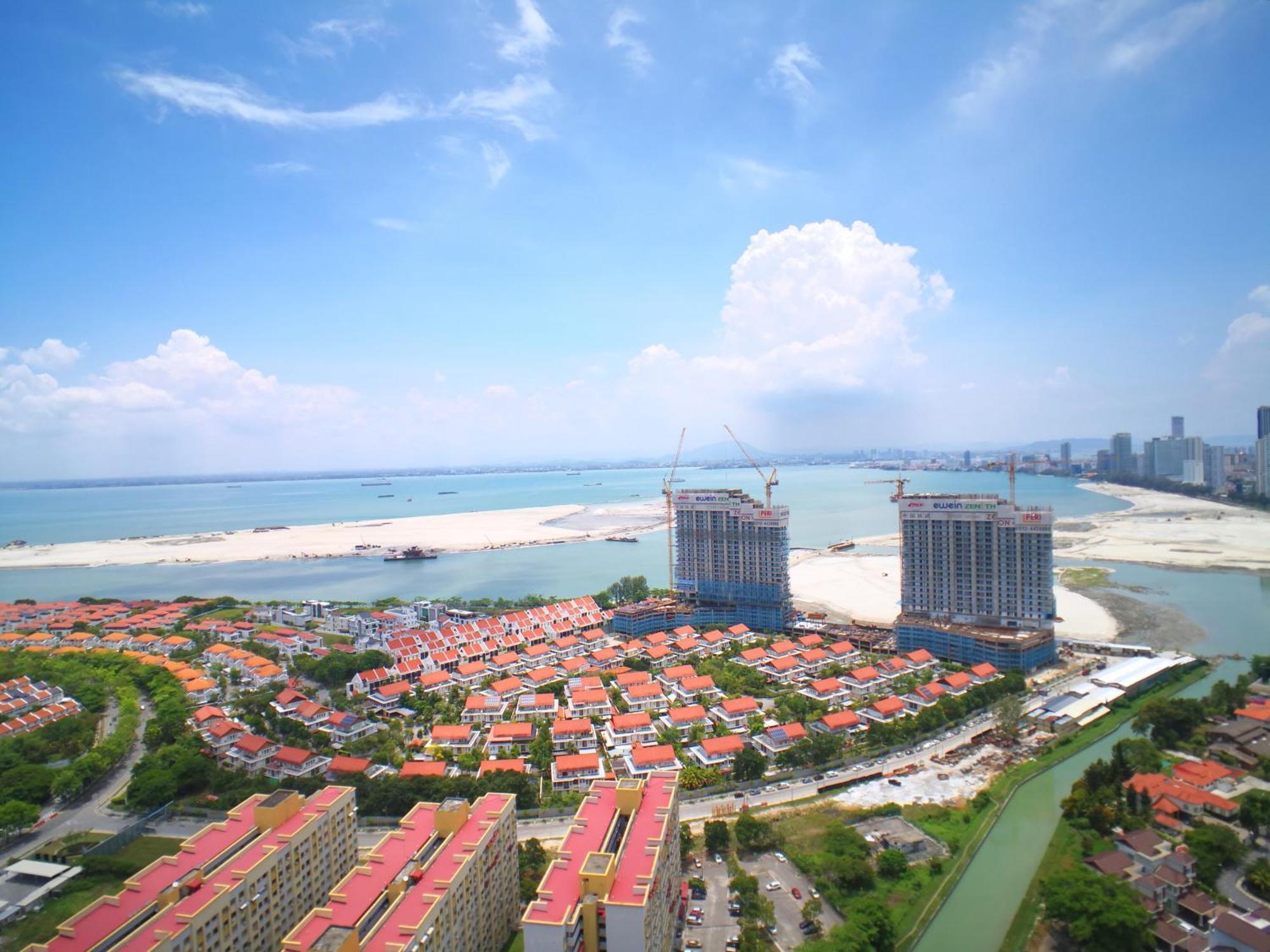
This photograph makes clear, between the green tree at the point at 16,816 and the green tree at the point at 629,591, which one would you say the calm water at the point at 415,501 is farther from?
the green tree at the point at 16,816

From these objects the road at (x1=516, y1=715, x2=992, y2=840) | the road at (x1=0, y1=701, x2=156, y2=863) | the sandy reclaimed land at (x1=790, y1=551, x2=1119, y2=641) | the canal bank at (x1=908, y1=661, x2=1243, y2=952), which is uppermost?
the sandy reclaimed land at (x1=790, y1=551, x2=1119, y2=641)

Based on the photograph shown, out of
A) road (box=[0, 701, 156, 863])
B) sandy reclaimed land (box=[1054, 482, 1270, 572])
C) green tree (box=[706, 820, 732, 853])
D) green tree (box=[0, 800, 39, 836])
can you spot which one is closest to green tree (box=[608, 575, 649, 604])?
green tree (box=[706, 820, 732, 853])

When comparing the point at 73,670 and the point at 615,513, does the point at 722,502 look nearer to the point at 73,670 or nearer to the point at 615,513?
the point at 73,670

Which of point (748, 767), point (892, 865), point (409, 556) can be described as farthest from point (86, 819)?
point (409, 556)

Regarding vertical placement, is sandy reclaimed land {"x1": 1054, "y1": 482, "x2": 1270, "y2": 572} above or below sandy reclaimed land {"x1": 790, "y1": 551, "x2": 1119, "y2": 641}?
above

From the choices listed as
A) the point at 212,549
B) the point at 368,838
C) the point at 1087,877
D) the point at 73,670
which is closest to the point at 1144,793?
the point at 1087,877

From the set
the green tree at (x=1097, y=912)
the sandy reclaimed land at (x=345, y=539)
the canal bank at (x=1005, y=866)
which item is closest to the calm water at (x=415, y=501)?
the sandy reclaimed land at (x=345, y=539)

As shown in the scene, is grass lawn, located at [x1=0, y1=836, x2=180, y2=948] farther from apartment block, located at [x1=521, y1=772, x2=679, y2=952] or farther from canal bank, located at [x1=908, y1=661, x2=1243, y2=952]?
canal bank, located at [x1=908, y1=661, x2=1243, y2=952]
